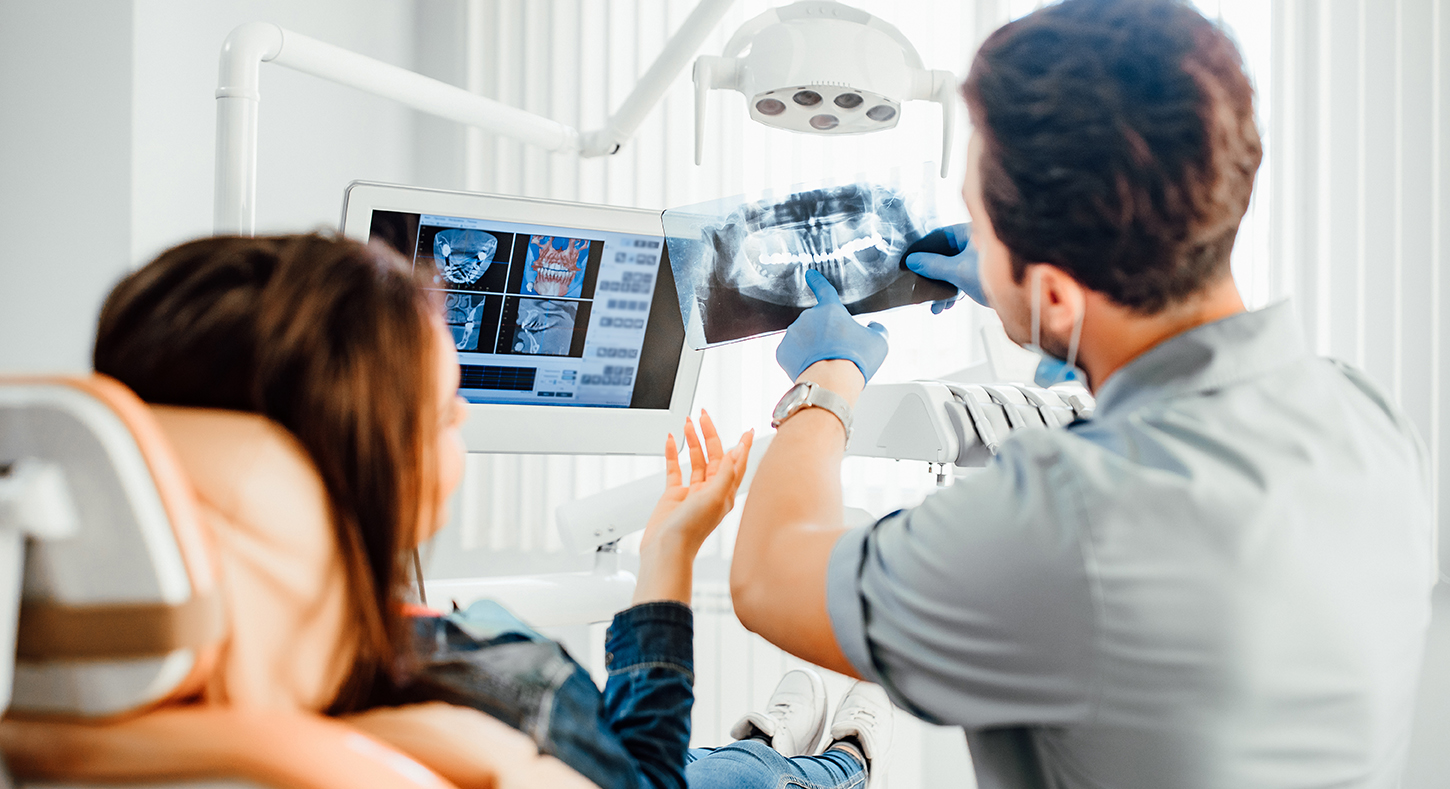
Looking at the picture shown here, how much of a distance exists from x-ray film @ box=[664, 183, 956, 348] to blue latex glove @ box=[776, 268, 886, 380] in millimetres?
65

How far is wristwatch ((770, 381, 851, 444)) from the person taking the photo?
3.19 feet

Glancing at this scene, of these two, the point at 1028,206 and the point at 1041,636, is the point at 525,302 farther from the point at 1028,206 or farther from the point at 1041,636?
the point at 1041,636

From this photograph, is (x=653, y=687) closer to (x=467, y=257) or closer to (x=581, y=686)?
(x=581, y=686)

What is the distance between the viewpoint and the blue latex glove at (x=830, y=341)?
1.06 meters

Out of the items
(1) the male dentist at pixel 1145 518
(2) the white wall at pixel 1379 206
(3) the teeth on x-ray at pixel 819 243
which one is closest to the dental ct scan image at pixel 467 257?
(3) the teeth on x-ray at pixel 819 243

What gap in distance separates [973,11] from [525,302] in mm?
1752

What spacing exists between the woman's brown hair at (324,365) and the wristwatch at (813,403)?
1.60 ft

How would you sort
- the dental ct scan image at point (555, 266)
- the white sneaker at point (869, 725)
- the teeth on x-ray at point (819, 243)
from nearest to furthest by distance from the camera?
the teeth on x-ray at point (819, 243) → the dental ct scan image at point (555, 266) → the white sneaker at point (869, 725)

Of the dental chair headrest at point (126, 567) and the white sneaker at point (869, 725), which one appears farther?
the white sneaker at point (869, 725)

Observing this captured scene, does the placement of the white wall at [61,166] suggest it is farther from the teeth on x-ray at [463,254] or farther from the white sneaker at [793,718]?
the white sneaker at [793,718]

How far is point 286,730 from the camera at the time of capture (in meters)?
0.42

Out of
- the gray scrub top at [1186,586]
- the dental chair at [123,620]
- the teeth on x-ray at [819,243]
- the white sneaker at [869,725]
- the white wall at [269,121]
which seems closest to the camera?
the dental chair at [123,620]

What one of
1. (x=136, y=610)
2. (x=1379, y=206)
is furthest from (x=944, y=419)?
(x=1379, y=206)

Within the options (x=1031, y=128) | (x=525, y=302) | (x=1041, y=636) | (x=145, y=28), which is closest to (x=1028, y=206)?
(x=1031, y=128)
